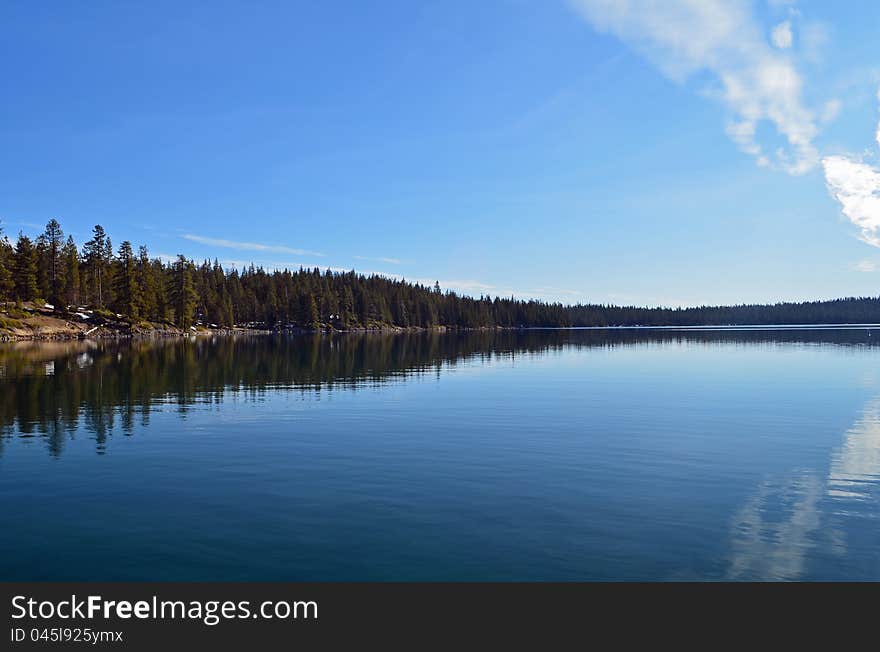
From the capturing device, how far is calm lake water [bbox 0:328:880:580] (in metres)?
13.7

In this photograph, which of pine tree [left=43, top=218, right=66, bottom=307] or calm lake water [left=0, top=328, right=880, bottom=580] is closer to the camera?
calm lake water [left=0, top=328, right=880, bottom=580]

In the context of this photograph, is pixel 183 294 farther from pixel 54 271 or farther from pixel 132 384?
pixel 132 384

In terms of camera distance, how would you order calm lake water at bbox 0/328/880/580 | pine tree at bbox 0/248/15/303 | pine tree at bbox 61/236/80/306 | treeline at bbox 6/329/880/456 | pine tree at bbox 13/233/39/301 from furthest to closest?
pine tree at bbox 61/236/80/306 → pine tree at bbox 13/233/39/301 → pine tree at bbox 0/248/15/303 → treeline at bbox 6/329/880/456 → calm lake water at bbox 0/328/880/580

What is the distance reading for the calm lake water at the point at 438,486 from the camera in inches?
540

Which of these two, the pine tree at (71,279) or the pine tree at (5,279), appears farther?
the pine tree at (71,279)

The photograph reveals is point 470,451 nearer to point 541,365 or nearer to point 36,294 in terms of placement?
point 541,365

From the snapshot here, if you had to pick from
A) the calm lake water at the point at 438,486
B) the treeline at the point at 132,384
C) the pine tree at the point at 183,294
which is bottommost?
the calm lake water at the point at 438,486

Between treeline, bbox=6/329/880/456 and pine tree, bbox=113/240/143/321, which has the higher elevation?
pine tree, bbox=113/240/143/321

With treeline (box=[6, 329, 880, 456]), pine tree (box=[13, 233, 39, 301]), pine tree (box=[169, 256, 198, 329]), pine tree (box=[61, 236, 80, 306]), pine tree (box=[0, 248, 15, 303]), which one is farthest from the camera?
pine tree (box=[169, 256, 198, 329])

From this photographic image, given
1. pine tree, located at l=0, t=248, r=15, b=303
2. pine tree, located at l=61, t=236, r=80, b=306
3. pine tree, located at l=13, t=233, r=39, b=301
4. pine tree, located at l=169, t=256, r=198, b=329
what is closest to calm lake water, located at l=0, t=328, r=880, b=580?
pine tree, located at l=0, t=248, r=15, b=303

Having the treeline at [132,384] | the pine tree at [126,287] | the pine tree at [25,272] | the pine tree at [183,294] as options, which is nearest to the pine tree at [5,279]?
the pine tree at [25,272]

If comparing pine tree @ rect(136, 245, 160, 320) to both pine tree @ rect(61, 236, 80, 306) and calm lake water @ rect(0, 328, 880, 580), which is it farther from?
calm lake water @ rect(0, 328, 880, 580)

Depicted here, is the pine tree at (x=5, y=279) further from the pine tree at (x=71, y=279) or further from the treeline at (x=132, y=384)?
the treeline at (x=132, y=384)

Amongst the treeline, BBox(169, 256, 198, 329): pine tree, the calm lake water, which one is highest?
BBox(169, 256, 198, 329): pine tree
